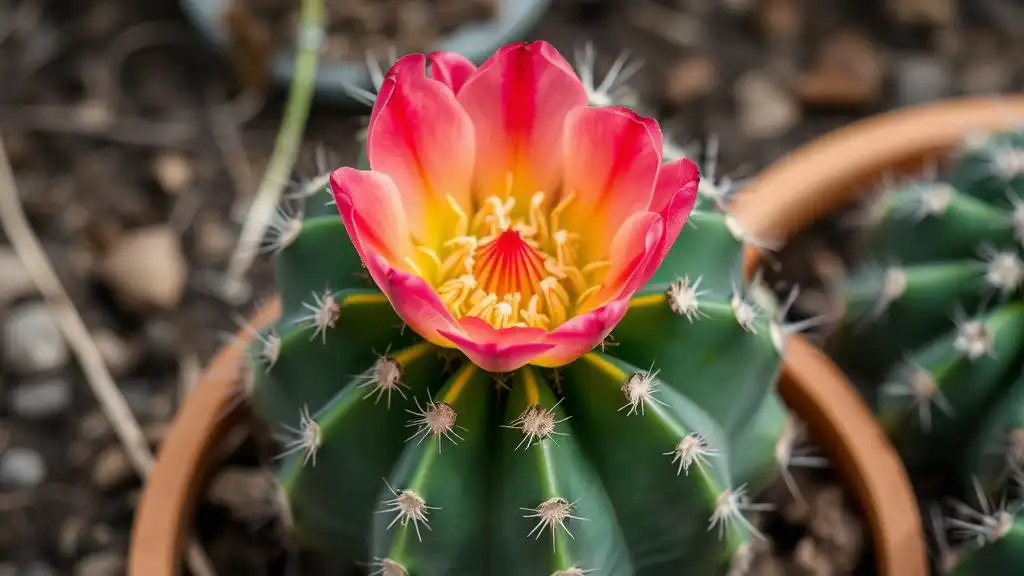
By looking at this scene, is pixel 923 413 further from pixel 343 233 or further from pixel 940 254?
pixel 343 233

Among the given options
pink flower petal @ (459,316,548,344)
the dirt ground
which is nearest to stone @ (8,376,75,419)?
the dirt ground

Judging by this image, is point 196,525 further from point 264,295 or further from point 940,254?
point 940,254

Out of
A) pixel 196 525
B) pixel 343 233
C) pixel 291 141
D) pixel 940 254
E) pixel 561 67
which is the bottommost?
pixel 196 525

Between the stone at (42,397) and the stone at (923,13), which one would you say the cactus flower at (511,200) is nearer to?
the stone at (42,397)

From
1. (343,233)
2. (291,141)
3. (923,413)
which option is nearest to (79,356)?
(291,141)

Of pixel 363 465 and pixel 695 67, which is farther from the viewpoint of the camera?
pixel 695 67

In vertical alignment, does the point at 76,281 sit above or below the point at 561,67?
below

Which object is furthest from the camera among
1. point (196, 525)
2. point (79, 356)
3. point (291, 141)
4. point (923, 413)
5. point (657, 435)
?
point (291, 141)

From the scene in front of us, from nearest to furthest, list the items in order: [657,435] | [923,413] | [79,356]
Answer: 1. [657,435]
2. [923,413]
3. [79,356]
